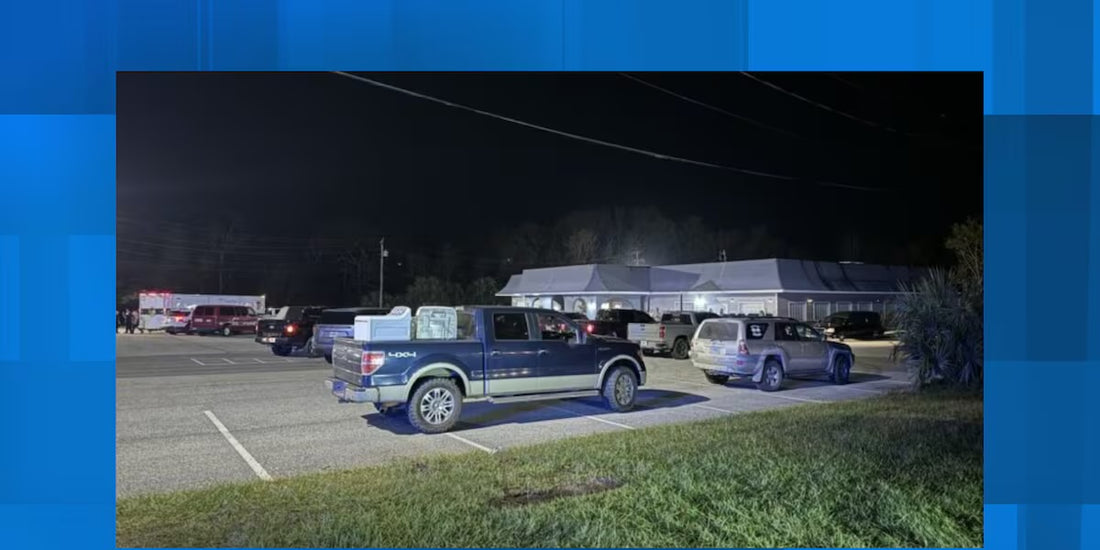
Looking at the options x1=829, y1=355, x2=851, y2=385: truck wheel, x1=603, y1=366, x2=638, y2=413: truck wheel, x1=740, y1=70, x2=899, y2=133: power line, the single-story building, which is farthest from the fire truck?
x1=829, y1=355, x2=851, y2=385: truck wheel

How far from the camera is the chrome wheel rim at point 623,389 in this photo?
969 centimetres

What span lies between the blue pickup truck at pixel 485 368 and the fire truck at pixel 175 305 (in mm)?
9571

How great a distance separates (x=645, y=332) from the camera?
57.8ft

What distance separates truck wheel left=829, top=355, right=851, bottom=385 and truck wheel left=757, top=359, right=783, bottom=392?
5.58 ft

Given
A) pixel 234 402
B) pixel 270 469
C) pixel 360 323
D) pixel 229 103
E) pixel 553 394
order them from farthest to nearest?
pixel 234 402, pixel 553 394, pixel 360 323, pixel 229 103, pixel 270 469

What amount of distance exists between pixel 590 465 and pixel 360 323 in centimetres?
337

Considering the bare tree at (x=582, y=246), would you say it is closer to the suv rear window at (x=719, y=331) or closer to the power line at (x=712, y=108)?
the suv rear window at (x=719, y=331)

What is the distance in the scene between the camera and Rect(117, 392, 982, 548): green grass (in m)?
5.00

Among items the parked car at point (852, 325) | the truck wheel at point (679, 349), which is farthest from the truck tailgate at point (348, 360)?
the truck wheel at point (679, 349)

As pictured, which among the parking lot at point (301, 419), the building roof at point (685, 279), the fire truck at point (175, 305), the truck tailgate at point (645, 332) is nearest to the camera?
the parking lot at point (301, 419)

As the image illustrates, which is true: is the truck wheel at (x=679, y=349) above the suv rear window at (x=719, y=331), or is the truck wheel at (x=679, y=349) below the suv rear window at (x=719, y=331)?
below
